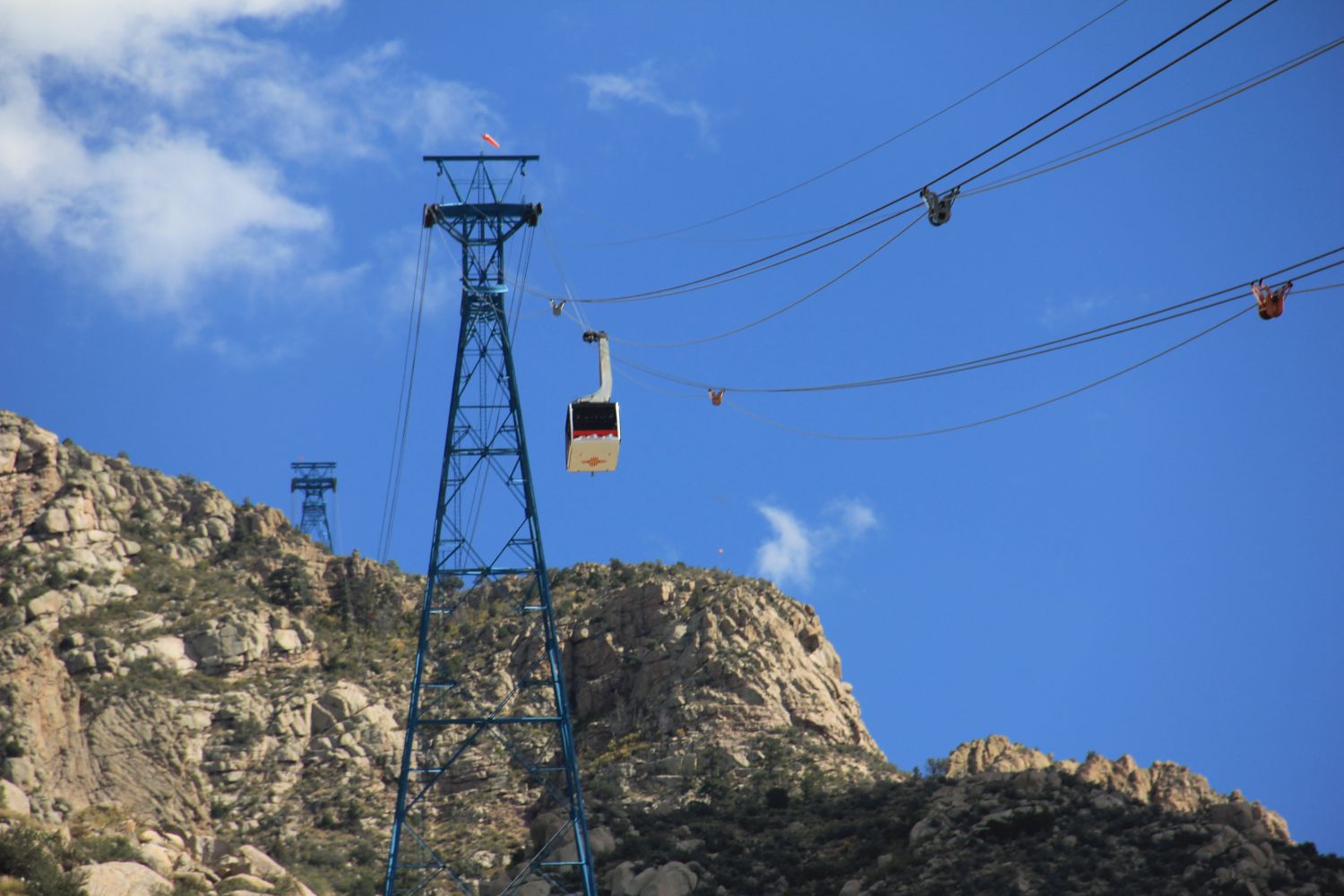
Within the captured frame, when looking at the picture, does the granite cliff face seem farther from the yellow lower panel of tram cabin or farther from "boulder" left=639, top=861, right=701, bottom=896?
the yellow lower panel of tram cabin

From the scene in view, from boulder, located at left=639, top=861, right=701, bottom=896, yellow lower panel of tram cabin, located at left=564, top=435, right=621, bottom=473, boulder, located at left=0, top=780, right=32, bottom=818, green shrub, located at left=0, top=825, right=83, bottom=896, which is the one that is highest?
yellow lower panel of tram cabin, located at left=564, top=435, right=621, bottom=473

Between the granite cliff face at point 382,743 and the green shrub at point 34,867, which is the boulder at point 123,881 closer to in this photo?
the granite cliff face at point 382,743

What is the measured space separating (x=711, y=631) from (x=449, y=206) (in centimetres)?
2909

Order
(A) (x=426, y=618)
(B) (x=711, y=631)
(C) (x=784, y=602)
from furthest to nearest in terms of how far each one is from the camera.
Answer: (C) (x=784, y=602) → (B) (x=711, y=631) → (A) (x=426, y=618)

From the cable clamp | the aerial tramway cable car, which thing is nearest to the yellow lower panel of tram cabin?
the aerial tramway cable car

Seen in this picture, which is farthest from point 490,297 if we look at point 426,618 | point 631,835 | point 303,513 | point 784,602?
point 303,513

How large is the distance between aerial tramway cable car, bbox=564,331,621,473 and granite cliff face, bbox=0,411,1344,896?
1652cm

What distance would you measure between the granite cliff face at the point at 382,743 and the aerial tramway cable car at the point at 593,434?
1652 cm

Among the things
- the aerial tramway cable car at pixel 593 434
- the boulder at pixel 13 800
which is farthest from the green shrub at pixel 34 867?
the aerial tramway cable car at pixel 593 434

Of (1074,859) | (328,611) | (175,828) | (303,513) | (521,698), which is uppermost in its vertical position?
(303,513)

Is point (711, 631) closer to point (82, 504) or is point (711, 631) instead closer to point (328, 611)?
point (328, 611)

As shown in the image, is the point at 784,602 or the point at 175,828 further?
the point at 784,602

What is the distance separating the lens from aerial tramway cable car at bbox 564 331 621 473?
4747 centimetres

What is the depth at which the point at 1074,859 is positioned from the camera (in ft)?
191
